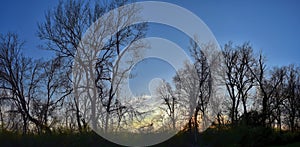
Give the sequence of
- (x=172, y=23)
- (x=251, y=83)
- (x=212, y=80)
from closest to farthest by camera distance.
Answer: (x=172, y=23) → (x=212, y=80) → (x=251, y=83)

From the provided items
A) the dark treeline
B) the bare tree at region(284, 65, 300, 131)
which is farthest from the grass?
the bare tree at region(284, 65, 300, 131)

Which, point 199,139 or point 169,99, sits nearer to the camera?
point 199,139

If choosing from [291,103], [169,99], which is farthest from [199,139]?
[291,103]

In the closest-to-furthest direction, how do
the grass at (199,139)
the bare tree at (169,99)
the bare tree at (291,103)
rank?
the grass at (199,139) < the bare tree at (169,99) < the bare tree at (291,103)

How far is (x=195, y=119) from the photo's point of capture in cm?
1658

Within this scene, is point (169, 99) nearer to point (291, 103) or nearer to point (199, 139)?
point (199, 139)

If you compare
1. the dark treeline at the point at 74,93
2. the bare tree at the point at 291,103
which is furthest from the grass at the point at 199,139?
the bare tree at the point at 291,103

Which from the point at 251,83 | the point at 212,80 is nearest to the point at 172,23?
the point at 212,80

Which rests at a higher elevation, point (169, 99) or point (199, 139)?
point (169, 99)

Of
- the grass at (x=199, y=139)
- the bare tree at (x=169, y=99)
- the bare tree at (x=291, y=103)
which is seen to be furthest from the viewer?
the bare tree at (x=291, y=103)

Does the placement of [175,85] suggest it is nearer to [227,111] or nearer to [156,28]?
[156,28]

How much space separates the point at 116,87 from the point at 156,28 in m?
3.67

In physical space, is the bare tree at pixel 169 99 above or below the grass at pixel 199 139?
above

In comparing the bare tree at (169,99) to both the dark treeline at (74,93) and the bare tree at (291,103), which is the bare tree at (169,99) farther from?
the bare tree at (291,103)
